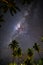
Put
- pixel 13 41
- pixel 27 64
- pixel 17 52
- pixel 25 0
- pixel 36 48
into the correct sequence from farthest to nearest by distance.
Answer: pixel 13 41 < pixel 36 48 < pixel 17 52 < pixel 27 64 < pixel 25 0

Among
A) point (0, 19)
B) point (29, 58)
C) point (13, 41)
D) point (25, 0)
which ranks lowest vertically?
point (0, 19)

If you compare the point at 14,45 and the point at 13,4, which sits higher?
the point at 14,45

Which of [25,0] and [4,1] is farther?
[25,0]

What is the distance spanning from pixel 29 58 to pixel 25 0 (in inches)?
1924

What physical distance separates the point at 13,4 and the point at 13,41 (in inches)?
2227

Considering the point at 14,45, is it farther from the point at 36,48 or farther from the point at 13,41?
the point at 36,48

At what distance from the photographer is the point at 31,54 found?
52844mm

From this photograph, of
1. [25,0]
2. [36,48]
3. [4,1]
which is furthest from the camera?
[36,48]

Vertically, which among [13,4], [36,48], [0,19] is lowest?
[0,19]

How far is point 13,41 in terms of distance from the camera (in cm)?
6169

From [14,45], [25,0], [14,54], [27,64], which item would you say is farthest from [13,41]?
[25,0]

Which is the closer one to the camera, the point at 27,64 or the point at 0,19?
the point at 0,19

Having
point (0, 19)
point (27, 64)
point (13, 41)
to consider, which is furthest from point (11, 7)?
point (13, 41)

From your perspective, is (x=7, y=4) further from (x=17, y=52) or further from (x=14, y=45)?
(x=14, y=45)
